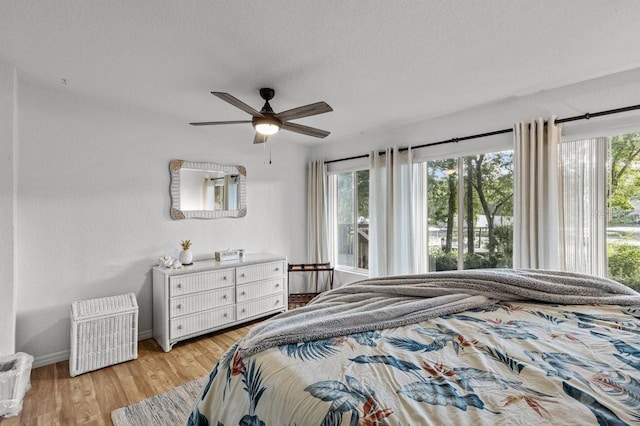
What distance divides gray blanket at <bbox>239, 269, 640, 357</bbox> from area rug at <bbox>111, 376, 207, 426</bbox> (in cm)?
110

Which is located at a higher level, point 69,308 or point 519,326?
point 519,326

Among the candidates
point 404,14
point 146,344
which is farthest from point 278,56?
point 146,344

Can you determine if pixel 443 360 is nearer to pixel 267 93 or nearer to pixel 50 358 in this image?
pixel 267 93

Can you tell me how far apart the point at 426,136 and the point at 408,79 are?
119 centimetres

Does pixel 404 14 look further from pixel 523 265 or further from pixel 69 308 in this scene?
pixel 69 308

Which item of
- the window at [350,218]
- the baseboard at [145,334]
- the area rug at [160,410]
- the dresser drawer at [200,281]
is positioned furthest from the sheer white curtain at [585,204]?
the baseboard at [145,334]

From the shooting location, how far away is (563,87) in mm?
2498

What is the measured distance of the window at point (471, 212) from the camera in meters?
2.95

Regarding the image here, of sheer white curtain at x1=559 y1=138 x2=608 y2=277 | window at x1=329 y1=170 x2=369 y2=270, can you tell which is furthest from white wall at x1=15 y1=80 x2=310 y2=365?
sheer white curtain at x1=559 y1=138 x2=608 y2=277

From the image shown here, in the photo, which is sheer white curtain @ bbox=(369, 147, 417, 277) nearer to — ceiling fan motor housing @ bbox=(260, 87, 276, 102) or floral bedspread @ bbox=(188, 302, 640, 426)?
ceiling fan motor housing @ bbox=(260, 87, 276, 102)

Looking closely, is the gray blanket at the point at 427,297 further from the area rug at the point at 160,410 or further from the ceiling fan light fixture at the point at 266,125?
the ceiling fan light fixture at the point at 266,125

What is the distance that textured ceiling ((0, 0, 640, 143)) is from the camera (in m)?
1.55

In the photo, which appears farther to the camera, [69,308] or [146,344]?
[146,344]

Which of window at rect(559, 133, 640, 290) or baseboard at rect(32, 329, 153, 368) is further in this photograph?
baseboard at rect(32, 329, 153, 368)
